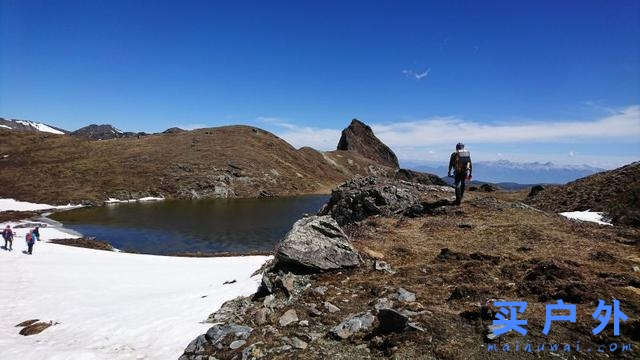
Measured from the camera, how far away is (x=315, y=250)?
15.9 metres

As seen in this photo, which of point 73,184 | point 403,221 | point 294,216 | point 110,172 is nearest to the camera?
point 403,221

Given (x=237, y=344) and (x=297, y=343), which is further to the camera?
(x=237, y=344)

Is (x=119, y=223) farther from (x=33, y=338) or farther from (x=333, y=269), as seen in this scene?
(x=333, y=269)

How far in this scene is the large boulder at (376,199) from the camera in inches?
1004

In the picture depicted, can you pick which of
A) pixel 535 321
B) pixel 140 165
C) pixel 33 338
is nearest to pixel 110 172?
pixel 140 165

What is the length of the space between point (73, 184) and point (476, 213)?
9327cm

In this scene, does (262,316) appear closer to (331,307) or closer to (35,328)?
(331,307)

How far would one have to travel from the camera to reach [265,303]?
45.1 feet

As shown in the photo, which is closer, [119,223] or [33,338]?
[33,338]

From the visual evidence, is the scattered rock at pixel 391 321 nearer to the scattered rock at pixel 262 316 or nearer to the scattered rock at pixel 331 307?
the scattered rock at pixel 331 307

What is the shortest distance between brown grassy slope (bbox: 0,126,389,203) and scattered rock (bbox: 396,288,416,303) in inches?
3316

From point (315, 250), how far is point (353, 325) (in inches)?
209

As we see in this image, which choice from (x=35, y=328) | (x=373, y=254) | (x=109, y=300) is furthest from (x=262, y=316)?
(x=109, y=300)

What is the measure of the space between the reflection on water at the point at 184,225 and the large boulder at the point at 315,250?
28.7 m
